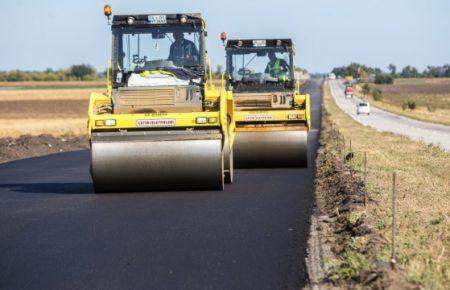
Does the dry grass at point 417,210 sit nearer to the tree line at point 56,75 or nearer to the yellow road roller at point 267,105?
the yellow road roller at point 267,105

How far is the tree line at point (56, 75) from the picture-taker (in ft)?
593

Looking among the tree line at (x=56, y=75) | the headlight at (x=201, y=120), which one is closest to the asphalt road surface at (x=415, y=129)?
the headlight at (x=201, y=120)

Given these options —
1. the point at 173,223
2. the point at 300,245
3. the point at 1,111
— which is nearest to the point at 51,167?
the point at 173,223

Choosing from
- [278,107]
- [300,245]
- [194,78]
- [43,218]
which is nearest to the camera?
[300,245]

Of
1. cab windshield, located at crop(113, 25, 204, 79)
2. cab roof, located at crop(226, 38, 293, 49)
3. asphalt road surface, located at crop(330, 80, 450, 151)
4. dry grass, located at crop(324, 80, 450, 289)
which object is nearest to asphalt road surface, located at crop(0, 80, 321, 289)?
dry grass, located at crop(324, 80, 450, 289)

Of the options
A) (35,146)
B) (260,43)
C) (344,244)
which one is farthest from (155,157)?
(35,146)

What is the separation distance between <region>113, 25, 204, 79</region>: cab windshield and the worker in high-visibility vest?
6.77m

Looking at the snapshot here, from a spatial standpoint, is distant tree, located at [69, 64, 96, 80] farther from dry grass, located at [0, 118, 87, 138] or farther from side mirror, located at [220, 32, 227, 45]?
side mirror, located at [220, 32, 227, 45]

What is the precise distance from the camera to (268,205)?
13922 mm

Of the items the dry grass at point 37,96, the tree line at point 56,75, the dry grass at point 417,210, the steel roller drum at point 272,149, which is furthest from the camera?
the tree line at point 56,75

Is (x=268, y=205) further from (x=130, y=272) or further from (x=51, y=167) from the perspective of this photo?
(x=51, y=167)

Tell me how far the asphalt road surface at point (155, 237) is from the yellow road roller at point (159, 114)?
0.36m

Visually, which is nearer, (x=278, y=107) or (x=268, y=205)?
(x=268, y=205)

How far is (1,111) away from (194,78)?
178 feet
